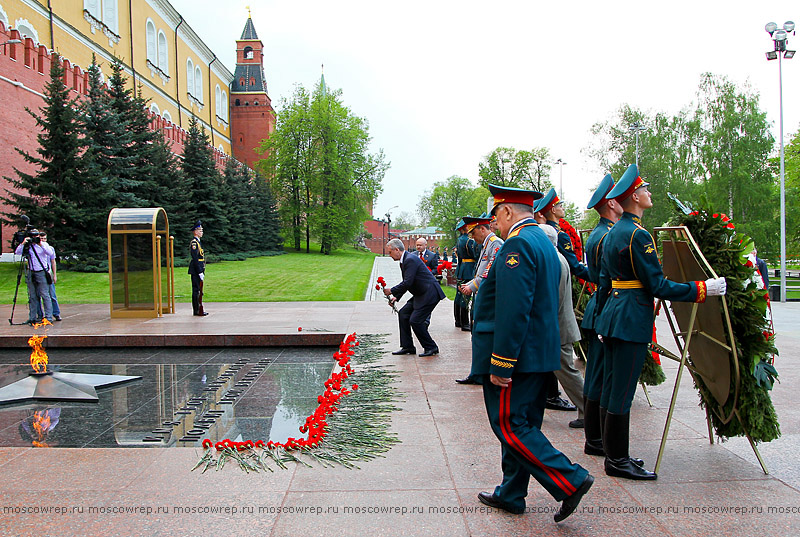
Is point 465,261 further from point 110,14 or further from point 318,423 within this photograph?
point 110,14

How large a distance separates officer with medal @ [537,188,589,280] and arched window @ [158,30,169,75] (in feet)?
182

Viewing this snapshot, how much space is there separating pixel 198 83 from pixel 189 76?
2847 millimetres

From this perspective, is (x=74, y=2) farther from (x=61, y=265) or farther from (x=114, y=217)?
(x=114, y=217)

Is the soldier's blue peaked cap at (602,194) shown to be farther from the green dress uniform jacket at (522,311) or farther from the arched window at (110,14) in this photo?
the arched window at (110,14)

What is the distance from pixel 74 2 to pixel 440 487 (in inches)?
1684

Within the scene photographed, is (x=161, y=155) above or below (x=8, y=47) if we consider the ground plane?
below

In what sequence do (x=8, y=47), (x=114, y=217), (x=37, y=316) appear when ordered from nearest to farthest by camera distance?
(x=37, y=316) < (x=114, y=217) < (x=8, y=47)

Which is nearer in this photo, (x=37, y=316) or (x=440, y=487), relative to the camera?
(x=440, y=487)

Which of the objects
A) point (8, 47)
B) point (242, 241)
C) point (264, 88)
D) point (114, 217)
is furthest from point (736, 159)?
point (264, 88)

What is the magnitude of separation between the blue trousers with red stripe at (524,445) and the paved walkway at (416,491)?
0.22m

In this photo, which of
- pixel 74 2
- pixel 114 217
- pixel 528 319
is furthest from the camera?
pixel 74 2

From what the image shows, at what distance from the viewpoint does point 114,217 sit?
44.6ft

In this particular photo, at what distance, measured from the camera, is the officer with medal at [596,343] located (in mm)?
4250

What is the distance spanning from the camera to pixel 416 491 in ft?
12.2
